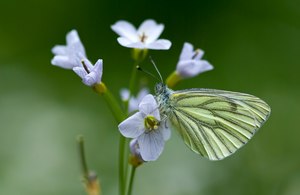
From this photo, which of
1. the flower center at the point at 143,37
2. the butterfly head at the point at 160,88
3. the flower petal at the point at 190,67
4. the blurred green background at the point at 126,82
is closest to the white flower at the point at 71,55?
the flower center at the point at 143,37

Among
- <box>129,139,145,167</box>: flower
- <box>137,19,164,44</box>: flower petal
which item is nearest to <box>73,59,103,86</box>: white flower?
<box>129,139,145,167</box>: flower

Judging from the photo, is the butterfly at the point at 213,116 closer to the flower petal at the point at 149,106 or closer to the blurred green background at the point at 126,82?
the flower petal at the point at 149,106

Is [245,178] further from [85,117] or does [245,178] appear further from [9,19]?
[9,19]

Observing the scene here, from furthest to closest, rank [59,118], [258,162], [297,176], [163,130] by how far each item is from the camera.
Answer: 1. [59,118]
2. [258,162]
3. [297,176]
4. [163,130]

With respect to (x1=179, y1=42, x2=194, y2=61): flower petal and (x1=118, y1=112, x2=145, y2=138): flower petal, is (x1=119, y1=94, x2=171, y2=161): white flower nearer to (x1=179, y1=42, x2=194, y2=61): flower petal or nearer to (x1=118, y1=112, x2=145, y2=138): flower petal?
(x1=118, y1=112, x2=145, y2=138): flower petal

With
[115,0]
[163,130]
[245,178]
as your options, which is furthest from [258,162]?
[115,0]

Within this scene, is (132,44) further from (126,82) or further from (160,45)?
(126,82)
